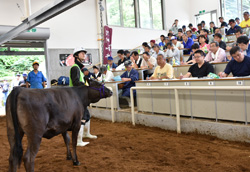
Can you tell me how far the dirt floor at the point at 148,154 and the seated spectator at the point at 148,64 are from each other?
2.59 metres

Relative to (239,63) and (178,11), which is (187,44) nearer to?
(239,63)

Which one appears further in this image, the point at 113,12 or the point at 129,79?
the point at 113,12

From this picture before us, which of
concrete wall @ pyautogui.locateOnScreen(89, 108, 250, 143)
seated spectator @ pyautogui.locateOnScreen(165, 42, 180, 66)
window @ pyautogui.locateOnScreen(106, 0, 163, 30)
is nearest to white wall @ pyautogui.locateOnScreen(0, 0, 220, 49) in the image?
window @ pyautogui.locateOnScreen(106, 0, 163, 30)

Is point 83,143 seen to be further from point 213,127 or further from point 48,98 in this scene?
point 213,127

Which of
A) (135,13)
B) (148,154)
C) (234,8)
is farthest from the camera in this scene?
(234,8)

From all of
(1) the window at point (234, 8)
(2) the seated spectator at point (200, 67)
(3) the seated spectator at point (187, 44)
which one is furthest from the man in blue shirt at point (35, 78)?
(1) the window at point (234, 8)

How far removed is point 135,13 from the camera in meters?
16.1

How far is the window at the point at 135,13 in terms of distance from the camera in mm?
15000

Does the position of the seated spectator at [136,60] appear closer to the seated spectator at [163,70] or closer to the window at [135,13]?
the seated spectator at [163,70]

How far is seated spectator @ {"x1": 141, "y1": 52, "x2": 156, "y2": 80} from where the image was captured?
7529 millimetres

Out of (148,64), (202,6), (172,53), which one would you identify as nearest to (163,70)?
(148,64)

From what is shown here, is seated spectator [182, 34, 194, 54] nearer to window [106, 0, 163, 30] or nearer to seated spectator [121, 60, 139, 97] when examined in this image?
seated spectator [121, 60, 139, 97]

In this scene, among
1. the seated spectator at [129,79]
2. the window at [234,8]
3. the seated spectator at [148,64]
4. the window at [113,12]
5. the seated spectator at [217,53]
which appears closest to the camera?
the seated spectator at [217,53]

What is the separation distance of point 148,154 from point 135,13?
537 inches
